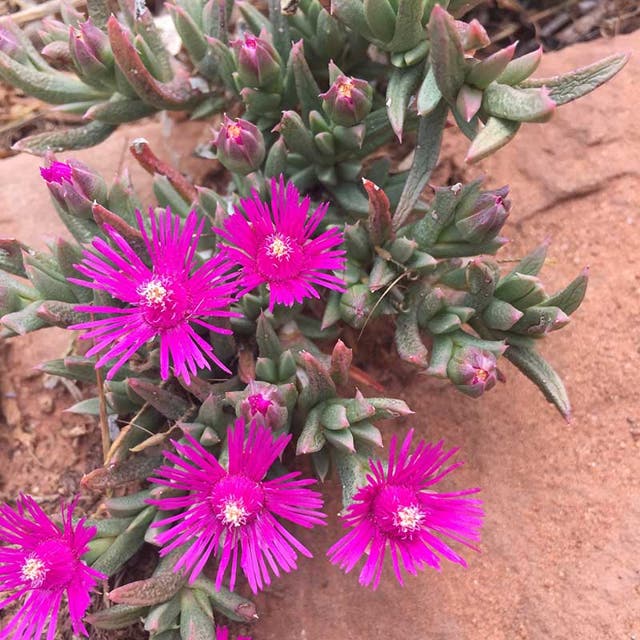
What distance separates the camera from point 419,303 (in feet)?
4.62

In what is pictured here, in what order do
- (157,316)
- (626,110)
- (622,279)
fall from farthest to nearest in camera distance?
1. (626,110)
2. (622,279)
3. (157,316)

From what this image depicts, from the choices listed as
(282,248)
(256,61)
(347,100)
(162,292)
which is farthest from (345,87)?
(162,292)

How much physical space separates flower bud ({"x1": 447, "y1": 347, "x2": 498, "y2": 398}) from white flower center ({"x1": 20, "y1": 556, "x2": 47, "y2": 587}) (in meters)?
0.75

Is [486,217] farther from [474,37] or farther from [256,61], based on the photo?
[256,61]

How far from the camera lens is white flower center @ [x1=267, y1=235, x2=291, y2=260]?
4.12 feet

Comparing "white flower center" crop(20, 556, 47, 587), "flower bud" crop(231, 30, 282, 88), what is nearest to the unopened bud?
"flower bud" crop(231, 30, 282, 88)

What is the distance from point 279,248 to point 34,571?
2.19 feet

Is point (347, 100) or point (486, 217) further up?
point (347, 100)

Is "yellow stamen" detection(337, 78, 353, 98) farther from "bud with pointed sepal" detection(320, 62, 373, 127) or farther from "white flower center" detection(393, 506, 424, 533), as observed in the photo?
"white flower center" detection(393, 506, 424, 533)

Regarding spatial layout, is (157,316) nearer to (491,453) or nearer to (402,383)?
(402,383)

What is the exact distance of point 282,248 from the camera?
126cm

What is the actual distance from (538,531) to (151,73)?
4.05 ft

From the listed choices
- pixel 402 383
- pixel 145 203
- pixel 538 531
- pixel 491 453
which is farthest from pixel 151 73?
pixel 538 531

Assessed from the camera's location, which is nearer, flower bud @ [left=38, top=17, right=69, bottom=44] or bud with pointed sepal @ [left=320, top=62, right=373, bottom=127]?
bud with pointed sepal @ [left=320, top=62, right=373, bottom=127]
